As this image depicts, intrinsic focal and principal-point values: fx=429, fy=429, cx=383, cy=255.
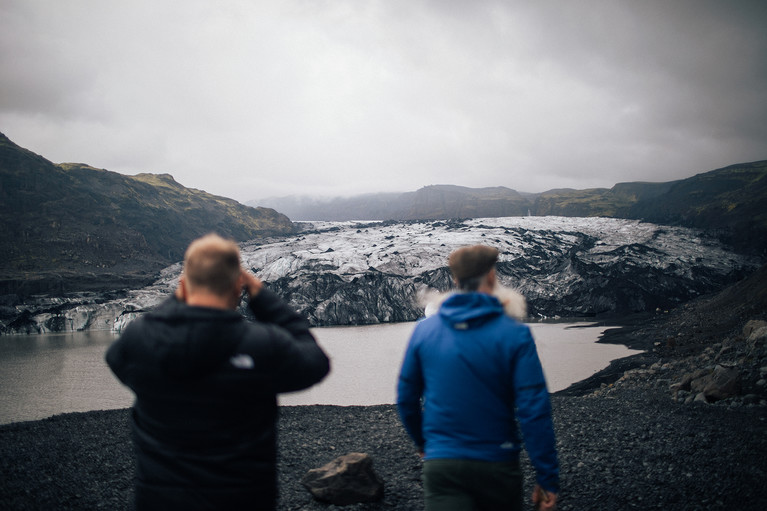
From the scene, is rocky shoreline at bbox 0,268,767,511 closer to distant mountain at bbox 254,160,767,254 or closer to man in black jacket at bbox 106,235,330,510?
man in black jacket at bbox 106,235,330,510

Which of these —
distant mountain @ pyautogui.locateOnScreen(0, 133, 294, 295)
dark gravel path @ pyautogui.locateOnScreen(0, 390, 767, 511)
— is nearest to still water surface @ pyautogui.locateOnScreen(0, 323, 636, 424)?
dark gravel path @ pyautogui.locateOnScreen(0, 390, 767, 511)

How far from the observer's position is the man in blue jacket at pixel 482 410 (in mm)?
2113

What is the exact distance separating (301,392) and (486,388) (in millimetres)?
16496

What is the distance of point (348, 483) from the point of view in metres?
5.80

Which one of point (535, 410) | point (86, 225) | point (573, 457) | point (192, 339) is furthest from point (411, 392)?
point (86, 225)

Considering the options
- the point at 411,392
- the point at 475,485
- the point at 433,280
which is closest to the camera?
the point at 475,485

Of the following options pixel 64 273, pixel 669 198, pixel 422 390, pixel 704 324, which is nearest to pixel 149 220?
pixel 64 273

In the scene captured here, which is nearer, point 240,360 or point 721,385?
point 240,360

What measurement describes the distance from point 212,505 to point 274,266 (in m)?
47.6

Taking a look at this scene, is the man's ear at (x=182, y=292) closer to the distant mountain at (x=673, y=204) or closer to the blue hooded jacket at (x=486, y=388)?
the blue hooded jacket at (x=486, y=388)

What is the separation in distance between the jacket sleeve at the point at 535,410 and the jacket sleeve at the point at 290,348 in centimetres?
96

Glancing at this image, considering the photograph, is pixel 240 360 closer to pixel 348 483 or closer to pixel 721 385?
Answer: pixel 348 483

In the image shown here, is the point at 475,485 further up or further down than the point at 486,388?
further down

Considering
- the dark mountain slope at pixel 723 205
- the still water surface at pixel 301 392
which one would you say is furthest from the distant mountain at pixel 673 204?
the still water surface at pixel 301 392
